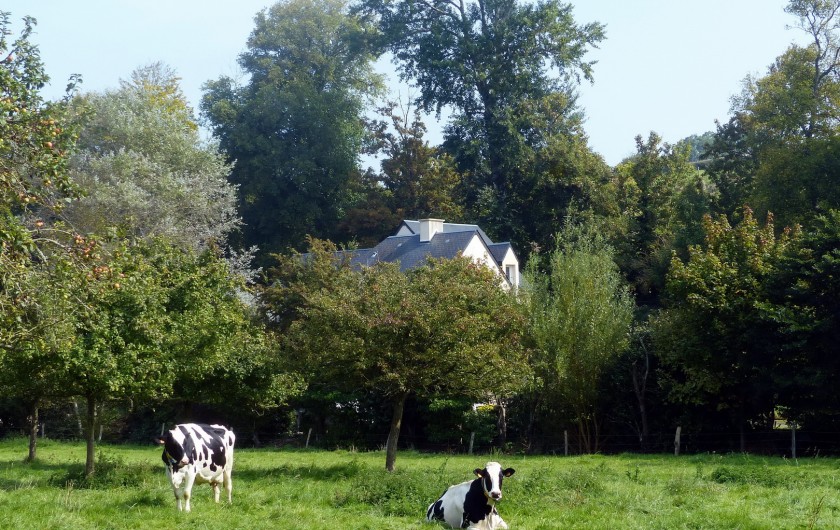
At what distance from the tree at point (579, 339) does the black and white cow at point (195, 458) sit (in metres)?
15.8

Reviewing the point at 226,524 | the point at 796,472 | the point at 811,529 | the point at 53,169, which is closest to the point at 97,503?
the point at 226,524

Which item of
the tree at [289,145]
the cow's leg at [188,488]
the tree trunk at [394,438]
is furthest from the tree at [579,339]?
the tree at [289,145]

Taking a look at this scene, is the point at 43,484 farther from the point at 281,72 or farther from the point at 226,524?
the point at 281,72

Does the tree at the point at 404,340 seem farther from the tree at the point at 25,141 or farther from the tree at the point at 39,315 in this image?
the tree at the point at 25,141

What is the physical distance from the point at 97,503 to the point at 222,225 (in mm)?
30572

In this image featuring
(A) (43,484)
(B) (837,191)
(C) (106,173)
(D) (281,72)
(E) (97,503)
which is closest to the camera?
(E) (97,503)

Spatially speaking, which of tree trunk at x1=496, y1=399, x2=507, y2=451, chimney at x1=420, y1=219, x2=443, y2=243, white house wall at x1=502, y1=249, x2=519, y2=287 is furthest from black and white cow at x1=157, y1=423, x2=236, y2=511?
white house wall at x1=502, y1=249, x2=519, y2=287

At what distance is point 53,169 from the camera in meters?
13.2

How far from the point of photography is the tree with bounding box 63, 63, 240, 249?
135 feet

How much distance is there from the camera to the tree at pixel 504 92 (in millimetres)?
Result: 54594

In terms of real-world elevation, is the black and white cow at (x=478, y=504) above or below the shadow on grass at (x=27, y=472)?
above

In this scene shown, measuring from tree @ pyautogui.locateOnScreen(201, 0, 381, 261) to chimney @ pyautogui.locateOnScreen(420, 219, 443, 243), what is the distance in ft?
40.9

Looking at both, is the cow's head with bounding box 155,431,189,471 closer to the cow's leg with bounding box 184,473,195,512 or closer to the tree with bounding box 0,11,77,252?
the cow's leg with bounding box 184,473,195,512

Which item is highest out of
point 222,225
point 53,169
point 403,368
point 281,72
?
point 281,72
